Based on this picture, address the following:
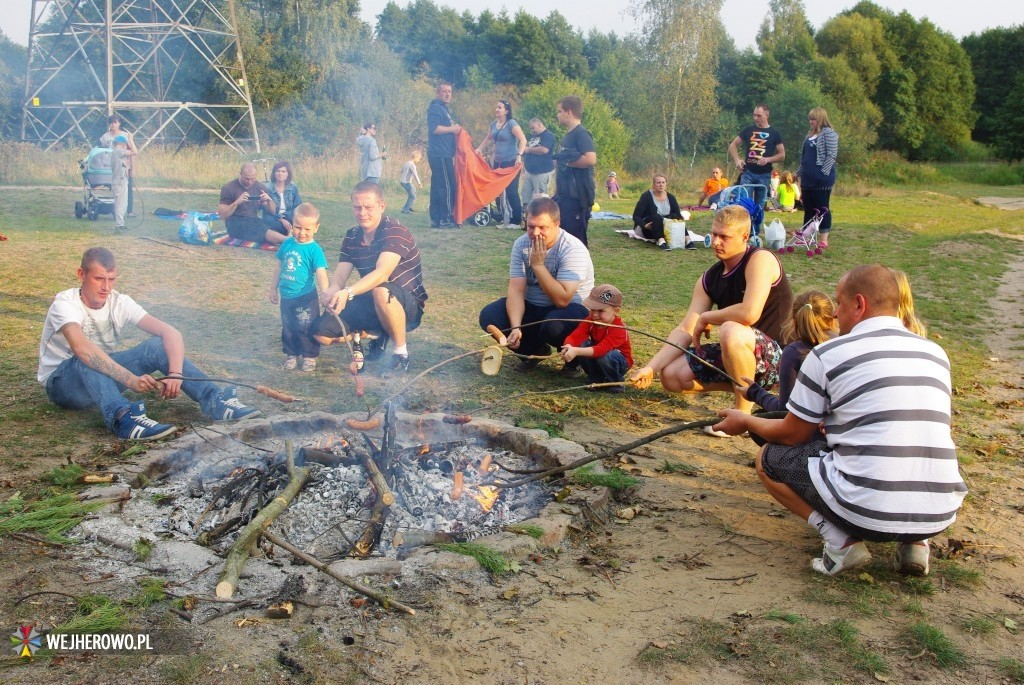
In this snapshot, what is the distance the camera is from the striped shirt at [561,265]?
19.1 feet

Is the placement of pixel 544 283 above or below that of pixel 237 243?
above

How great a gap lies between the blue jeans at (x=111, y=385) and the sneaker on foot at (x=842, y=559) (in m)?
3.35

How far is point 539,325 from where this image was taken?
5969 millimetres

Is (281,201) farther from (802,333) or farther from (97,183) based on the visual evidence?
(802,333)

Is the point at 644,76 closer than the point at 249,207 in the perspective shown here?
No

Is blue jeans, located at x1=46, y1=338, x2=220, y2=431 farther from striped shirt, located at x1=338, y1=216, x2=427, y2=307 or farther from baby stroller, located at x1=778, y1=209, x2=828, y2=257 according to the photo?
baby stroller, located at x1=778, y1=209, x2=828, y2=257

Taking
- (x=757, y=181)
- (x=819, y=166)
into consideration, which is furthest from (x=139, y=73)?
(x=819, y=166)

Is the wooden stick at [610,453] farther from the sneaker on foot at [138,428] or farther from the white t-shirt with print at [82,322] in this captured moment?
the white t-shirt with print at [82,322]

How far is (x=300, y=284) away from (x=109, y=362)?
59.5 inches

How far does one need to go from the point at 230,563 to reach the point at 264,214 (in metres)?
8.32

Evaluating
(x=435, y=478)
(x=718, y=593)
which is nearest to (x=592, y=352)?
(x=435, y=478)

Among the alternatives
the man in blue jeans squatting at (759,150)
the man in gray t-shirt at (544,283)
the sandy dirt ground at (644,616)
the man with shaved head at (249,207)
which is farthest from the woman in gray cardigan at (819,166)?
the sandy dirt ground at (644,616)

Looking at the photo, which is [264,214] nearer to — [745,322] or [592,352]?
[592,352]

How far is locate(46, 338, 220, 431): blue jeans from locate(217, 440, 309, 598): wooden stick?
1.25 metres
